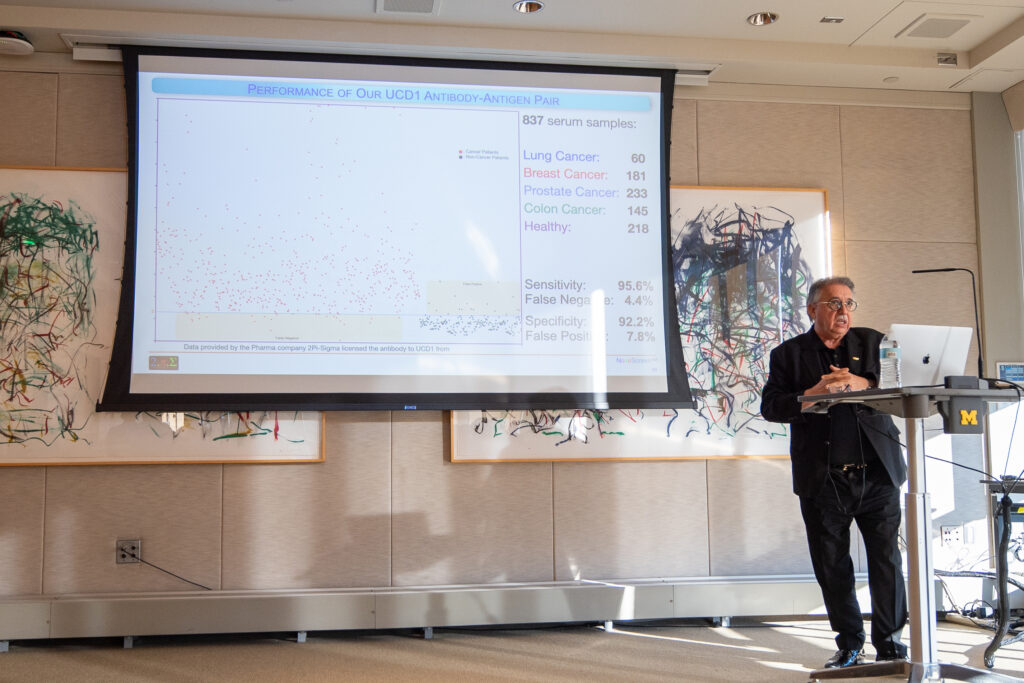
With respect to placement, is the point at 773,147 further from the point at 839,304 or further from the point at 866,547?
the point at 866,547

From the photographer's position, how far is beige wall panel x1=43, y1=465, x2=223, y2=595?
392cm

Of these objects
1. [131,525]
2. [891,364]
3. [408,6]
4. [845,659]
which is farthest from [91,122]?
[845,659]

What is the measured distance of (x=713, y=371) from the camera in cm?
440

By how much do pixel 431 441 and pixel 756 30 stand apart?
2600 millimetres

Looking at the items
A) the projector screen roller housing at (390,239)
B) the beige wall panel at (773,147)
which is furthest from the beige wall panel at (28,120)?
the beige wall panel at (773,147)

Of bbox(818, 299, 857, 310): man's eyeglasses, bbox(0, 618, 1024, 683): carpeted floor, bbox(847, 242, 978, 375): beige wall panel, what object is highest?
bbox(847, 242, 978, 375): beige wall panel

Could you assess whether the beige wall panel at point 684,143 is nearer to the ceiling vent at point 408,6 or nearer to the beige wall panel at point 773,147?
the beige wall panel at point 773,147

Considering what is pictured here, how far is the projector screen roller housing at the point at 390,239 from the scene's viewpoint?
13.1 feet

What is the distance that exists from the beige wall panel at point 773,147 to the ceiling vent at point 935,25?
549mm

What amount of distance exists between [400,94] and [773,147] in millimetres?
2005

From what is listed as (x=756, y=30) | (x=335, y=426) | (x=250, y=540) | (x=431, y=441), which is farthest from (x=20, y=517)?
(x=756, y=30)

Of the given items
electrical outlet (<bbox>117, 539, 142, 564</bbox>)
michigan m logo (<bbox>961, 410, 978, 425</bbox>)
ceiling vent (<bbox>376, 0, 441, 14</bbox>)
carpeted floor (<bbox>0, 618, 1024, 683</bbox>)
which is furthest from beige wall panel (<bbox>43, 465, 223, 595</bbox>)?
michigan m logo (<bbox>961, 410, 978, 425</bbox>)

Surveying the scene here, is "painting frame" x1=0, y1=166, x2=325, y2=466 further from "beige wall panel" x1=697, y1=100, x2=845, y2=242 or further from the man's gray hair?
"beige wall panel" x1=697, y1=100, x2=845, y2=242

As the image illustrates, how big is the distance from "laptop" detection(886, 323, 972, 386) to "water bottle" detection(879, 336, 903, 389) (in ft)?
0.10
